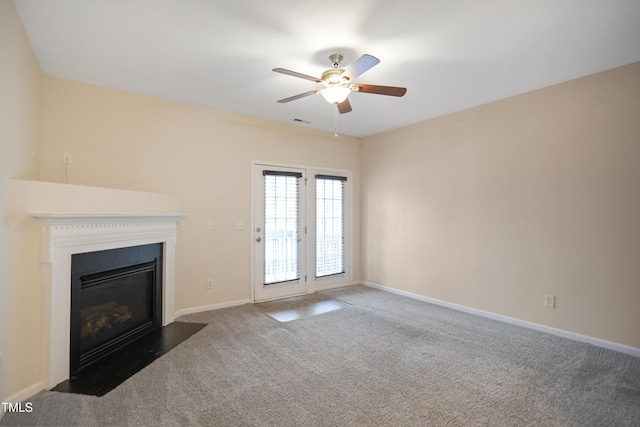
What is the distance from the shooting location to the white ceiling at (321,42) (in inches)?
82.7

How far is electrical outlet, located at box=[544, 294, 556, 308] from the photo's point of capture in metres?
3.34

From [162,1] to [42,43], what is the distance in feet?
4.38

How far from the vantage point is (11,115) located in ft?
7.07

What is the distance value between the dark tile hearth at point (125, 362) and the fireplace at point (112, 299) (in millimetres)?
90

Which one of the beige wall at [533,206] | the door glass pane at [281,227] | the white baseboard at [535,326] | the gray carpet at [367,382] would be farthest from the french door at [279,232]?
the white baseboard at [535,326]

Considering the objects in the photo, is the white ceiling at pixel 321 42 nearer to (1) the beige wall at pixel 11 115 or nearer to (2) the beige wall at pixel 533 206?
(1) the beige wall at pixel 11 115

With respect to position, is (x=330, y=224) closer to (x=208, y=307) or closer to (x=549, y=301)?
(x=208, y=307)

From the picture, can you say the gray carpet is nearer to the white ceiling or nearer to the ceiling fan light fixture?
the ceiling fan light fixture

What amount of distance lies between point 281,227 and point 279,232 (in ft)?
0.27

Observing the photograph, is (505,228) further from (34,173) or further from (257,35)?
(34,173)

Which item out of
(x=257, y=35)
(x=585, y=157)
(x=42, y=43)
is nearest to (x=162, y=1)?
(x=257, y=35)

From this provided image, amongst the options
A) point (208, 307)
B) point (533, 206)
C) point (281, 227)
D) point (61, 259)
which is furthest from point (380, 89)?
point (208, 307)

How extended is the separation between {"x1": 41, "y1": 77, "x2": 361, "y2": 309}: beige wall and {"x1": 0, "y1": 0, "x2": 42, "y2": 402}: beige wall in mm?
524

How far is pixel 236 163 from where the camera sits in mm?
4332
